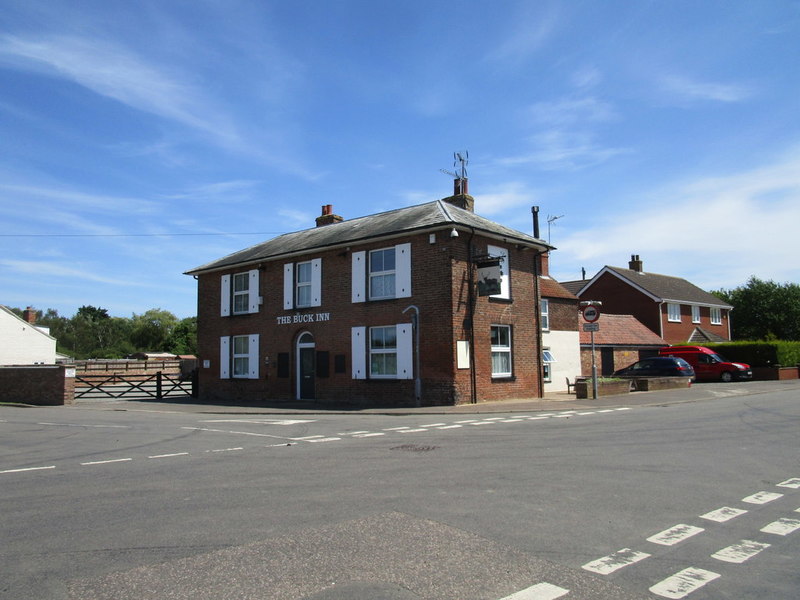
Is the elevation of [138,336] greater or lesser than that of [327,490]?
greater

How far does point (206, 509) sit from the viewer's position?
6.23 m

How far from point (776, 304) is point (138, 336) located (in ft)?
255

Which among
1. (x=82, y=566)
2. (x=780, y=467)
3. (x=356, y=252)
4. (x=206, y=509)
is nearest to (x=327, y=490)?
(x=206, y=509)

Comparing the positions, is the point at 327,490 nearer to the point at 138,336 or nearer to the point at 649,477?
the point at 649,477

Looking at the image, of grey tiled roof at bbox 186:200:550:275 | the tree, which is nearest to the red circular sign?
grey tiled roof at bbox 186:200:550:275

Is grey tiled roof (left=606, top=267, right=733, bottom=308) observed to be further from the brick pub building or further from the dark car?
the brick pub building

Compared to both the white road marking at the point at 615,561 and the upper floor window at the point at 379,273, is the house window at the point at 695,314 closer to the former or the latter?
the upper floor window at the point at 379,273

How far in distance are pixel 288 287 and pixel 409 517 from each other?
18895 millimetres

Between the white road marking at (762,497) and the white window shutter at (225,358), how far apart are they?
22.4 meters

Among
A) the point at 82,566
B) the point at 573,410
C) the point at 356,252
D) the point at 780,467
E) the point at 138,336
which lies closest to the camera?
the point at 82,566

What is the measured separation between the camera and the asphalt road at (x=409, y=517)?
429 centimetres

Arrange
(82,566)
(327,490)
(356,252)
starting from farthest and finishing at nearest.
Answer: (356,252)
(327,490)
(82,566)

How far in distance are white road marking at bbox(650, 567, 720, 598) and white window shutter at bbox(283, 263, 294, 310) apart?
20305 mm

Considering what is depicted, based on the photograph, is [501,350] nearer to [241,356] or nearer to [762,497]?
[241,356]
